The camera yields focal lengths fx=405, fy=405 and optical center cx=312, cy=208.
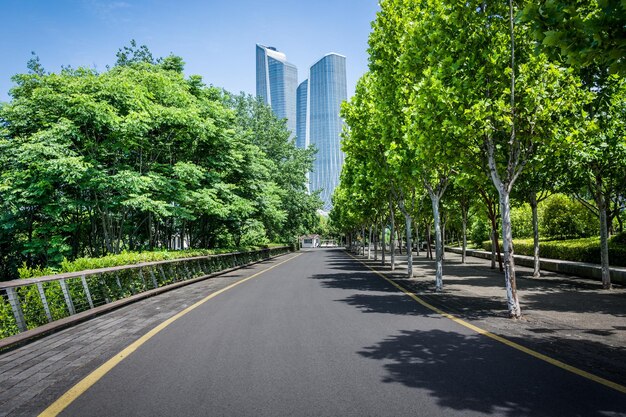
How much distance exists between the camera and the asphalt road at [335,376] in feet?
12.3

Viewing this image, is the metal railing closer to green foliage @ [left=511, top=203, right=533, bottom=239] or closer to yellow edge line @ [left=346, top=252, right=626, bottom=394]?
yellow edge line @ [left=346, top=252, right=626, bottom=394]

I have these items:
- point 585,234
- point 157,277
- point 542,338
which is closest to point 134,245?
point 157,277

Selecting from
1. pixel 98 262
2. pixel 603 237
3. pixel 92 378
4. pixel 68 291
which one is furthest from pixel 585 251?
pixel 92 378

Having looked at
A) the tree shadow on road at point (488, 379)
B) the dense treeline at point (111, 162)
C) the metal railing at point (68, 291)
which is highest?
the dense treeline at point (111, 162)

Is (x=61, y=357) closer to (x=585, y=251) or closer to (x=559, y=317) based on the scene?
(x=559, y=317)

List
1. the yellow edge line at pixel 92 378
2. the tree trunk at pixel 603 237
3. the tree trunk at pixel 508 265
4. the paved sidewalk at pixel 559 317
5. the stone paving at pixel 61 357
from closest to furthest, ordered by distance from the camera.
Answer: the yellow edge line at pixel 92 378
the stone paving at pixel 61 357
the paved sidewalk at pixel 559 317
the tree trunk at pixel 508 265
the tree trunk at pixel 603 237

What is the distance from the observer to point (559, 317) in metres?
8.66

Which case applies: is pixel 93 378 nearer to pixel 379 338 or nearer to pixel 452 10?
pixel 379 338

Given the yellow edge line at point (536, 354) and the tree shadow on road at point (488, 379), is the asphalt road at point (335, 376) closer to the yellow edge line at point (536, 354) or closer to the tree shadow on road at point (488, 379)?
the tree shadow on road at point (488, 379)

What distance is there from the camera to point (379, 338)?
21.6ft

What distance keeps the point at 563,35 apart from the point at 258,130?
155 feet

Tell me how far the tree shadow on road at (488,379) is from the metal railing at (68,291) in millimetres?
5936

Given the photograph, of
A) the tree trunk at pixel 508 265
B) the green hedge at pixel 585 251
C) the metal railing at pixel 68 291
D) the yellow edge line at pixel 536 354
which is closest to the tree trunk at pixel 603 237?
the green hedge at pixel 585 251

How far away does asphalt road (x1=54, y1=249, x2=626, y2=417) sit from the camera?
375 cm
